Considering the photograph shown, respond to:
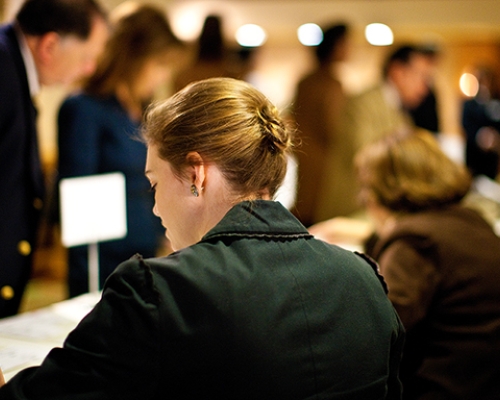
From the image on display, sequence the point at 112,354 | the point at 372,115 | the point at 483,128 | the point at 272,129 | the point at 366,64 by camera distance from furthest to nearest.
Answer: the point at 366,64
the point at 483,128
the point at 372,115
the point at 272,129
the point at 112,354

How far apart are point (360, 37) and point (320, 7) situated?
51.2 inches

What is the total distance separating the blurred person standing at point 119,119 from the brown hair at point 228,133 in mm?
1055

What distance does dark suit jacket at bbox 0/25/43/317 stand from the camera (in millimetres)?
1763

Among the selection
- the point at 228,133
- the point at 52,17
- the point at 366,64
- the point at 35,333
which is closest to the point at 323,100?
the point at 52,17

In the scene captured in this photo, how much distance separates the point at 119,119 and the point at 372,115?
1.95 m

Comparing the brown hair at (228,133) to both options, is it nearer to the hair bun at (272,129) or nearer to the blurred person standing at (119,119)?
the hair bun at (272,129)

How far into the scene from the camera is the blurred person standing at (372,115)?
3.70 meters

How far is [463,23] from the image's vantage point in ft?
19.6

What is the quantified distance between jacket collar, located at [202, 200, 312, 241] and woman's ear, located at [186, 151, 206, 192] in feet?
0.28

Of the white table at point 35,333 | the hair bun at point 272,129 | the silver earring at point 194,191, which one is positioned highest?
the hair bun at point 272,129

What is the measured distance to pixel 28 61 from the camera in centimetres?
184

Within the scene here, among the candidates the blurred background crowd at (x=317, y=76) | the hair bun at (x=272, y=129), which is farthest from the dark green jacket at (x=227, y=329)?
the blurred background crowd at (x=317, y=76)

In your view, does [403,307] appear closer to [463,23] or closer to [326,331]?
[326,331]

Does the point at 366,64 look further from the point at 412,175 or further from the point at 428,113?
the point at 412,175
